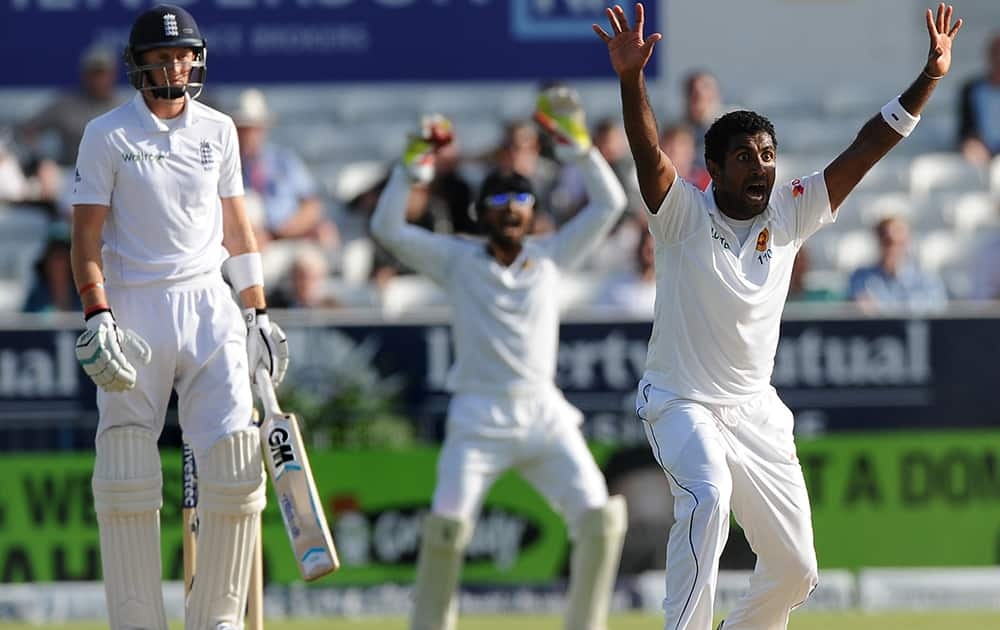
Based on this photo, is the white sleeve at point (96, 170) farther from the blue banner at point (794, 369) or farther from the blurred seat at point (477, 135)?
the blurred seat at point (477, 135)

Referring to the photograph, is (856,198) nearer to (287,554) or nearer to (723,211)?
(287,554)

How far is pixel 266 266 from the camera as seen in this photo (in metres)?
11.2

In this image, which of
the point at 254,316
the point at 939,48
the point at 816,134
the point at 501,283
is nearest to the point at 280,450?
the point at 254,316

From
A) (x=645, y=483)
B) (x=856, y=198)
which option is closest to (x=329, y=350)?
(x=645, y=483)

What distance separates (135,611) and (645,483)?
4024 mm

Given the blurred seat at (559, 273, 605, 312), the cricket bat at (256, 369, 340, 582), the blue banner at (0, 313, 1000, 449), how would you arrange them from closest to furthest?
the cricket bat at (256, 369, 340, 582) < the blue banner at (0, 313, 1000, 449) < the blurred seat at (559, 273, 605, 312)

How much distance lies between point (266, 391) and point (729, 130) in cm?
178

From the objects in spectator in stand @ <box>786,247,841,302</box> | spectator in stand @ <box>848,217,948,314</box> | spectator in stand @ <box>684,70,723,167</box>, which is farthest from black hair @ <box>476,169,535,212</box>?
spectator in stand @ <box>684,70,723,167</box>

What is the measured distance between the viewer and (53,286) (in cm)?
1047

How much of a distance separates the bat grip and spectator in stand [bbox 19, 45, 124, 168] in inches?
227

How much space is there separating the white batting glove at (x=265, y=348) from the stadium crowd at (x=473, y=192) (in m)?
3.61

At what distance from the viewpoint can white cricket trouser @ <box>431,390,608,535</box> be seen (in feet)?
25.9

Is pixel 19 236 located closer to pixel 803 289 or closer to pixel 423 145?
pixel 423 145

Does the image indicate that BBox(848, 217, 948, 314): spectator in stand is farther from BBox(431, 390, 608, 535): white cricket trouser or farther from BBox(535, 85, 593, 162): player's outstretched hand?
BBox(431, 390, 608, 535): white cricket trouser
